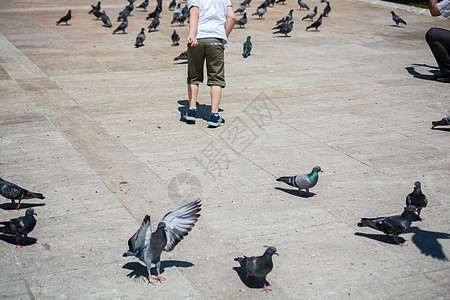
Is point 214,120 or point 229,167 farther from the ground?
point 214,120

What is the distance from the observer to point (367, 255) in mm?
5125

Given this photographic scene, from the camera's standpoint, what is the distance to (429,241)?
5.39 meters

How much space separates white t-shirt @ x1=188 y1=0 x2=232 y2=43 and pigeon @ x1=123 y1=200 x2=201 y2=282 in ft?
13.3

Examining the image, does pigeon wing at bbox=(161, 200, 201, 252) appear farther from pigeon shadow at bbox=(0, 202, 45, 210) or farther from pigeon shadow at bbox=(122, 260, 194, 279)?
pigeon shadow at bbox=(0, 202, 45, 210)

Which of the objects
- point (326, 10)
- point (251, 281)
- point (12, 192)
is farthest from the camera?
point (326, 10)

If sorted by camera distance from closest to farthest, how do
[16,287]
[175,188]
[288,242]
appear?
1. [16,287]
2. [288,242]
3. [175,188]

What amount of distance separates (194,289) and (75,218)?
1758 mm

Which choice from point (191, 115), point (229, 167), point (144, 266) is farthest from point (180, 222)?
point (191, 115)

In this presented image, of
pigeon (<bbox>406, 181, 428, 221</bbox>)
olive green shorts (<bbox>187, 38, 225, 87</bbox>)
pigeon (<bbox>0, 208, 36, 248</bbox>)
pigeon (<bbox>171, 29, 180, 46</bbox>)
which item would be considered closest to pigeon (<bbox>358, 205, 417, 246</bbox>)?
pigeon (<bbox>406, 181, 428, 221</bbox>)

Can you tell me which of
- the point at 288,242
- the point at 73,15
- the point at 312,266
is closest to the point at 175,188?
the point at 288,242

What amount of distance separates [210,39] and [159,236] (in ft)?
14.4

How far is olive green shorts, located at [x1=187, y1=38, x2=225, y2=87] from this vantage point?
8.23m

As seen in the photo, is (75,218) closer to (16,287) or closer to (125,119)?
(16,287)

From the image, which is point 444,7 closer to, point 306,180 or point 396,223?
point 306,180
